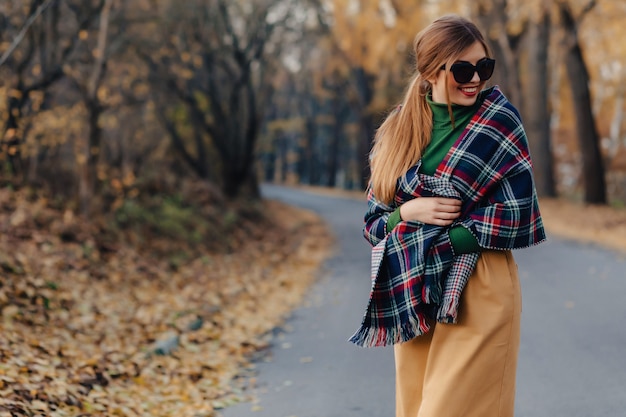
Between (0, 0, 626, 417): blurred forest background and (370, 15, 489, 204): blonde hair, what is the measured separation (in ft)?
1.35

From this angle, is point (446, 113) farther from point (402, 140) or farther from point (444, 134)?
point (402, 140)

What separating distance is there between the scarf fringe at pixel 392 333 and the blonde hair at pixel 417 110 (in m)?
0.51

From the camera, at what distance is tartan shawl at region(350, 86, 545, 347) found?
2797 millimetres

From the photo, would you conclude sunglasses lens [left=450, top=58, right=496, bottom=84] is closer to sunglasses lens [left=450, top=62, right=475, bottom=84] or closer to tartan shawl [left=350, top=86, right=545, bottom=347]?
sunglasses lens [left=450, top=62, right=475, bottom=84]

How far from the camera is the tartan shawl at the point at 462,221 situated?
9.18 ft

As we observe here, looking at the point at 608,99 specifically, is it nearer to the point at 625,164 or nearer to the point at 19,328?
the point at 625,164

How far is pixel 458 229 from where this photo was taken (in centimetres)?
284

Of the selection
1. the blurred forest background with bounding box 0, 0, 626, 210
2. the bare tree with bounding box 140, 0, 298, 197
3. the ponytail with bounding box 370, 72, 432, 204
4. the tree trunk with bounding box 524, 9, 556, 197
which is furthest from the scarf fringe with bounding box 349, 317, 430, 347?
the tree trunk with bounding box 524, 9, 556, 197

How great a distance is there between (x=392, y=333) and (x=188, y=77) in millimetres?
16979

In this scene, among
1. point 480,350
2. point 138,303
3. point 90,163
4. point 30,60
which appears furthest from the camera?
point 90,163

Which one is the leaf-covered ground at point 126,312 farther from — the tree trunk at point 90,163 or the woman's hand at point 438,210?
the woman's hand at point 438,210

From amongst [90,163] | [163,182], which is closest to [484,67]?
[90,163]

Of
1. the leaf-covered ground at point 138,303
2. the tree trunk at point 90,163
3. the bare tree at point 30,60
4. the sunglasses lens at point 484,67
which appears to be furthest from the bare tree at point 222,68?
the sunglasses lens at point 484,67

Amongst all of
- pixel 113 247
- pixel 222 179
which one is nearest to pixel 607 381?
pixel 113 247
